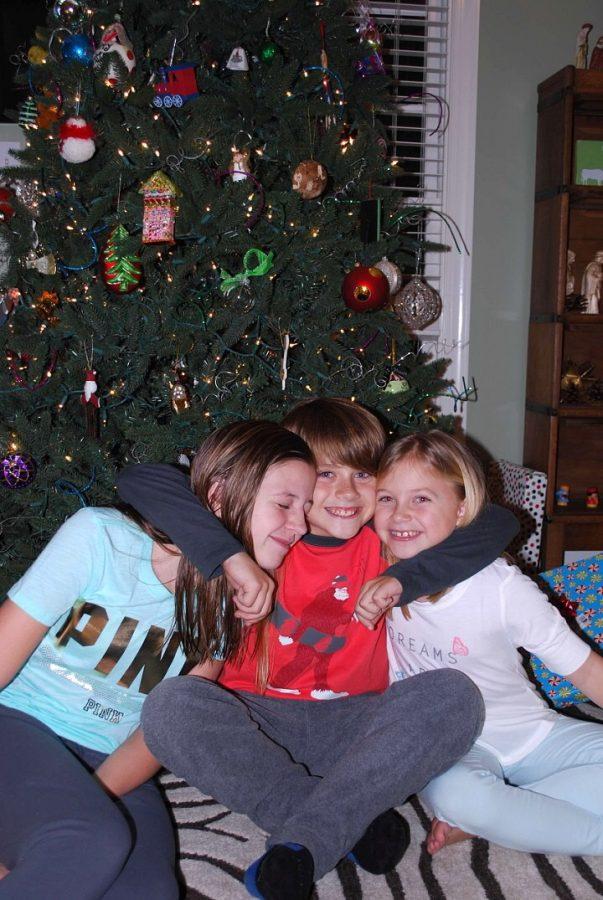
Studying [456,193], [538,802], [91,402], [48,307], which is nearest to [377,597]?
[538,802]

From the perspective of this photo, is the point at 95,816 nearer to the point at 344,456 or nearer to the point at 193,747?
the point at 193,747

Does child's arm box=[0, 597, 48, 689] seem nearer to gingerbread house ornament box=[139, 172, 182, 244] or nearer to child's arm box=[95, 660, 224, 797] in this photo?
child's arm box=[95, 660, 224, 797]

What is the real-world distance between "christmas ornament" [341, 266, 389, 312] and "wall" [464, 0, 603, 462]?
55.2 inches

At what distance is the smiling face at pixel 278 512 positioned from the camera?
4.76 ft

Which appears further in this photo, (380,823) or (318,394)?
(318,394)

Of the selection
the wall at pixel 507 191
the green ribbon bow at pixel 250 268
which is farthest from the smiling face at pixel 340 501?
the wall at pixel 507 191

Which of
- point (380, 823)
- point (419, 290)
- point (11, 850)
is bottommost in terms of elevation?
point (380, 823)

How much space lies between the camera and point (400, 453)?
63.2 inches

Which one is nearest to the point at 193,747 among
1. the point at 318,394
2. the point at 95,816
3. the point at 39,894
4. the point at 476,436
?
the point at 95,816

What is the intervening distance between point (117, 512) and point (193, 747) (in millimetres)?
449

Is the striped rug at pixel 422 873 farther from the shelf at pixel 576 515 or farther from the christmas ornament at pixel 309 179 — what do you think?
the shelf at pixel 576 515

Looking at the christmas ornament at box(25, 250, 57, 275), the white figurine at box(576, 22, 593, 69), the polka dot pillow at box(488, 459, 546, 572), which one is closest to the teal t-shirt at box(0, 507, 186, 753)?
the christmas ornament at box(25, 250, 57, 275)

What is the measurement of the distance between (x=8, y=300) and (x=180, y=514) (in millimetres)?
1178

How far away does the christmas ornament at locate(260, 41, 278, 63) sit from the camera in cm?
220
